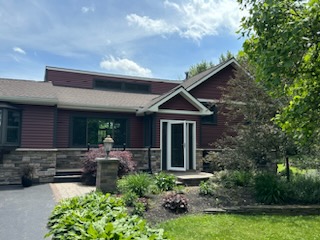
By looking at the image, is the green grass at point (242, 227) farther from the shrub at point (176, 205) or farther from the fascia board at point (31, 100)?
the fascia board at point (31, 100)

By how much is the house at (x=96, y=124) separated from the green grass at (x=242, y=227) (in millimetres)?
5706

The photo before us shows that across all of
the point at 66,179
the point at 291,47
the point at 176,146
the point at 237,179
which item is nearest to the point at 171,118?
the point at 176,146

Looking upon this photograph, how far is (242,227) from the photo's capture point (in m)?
4.95

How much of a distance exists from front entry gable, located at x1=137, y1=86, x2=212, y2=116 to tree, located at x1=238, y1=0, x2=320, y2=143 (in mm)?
7493

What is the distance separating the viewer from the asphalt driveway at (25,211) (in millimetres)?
4461

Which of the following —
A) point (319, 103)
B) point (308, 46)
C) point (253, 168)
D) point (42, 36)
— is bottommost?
point (253, 168)

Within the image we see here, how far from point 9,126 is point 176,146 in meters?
6.80

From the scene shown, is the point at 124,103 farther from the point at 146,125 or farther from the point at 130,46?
the point at 130,46

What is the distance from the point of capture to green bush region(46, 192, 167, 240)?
2828 millimetres

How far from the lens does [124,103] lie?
12.5m

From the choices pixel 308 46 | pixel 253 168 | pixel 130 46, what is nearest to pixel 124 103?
pixel 130 46

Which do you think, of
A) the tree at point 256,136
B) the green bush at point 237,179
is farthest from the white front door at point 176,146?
the green bush at point 237,179

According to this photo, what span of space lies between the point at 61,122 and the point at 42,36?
4.13 metres

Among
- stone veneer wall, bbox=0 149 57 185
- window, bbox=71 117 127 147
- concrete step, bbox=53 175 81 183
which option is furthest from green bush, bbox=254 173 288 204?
stone veneer wall, bbox=0 149 57 185
